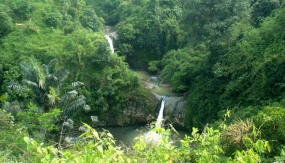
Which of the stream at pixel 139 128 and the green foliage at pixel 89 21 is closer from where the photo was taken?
the stream at pixel 139 128

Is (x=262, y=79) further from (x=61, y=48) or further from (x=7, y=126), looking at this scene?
(x=61, y=48)

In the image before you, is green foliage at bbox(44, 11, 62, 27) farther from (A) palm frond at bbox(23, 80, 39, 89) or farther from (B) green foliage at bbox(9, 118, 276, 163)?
(B) green foliage at bbox(9, 118, 276, 163)

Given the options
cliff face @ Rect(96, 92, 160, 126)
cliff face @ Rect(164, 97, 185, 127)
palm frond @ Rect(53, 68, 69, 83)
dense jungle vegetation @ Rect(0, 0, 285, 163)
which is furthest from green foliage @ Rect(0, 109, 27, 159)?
cliff face @ Rect(164, 97, 185, 127)

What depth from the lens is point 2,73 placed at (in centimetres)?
1806

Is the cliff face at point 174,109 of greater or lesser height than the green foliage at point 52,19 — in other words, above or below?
below

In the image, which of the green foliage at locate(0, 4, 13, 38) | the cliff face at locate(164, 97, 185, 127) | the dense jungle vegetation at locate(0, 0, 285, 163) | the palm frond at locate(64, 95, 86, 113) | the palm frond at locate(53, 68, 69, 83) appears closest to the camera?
the dense jungle vegetation at locate(0, 0, 285, 163)

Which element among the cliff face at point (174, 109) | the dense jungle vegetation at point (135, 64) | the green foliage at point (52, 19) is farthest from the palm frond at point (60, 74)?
the green foliage at point (52, 19)

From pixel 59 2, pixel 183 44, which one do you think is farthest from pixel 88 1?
pixel 183 44

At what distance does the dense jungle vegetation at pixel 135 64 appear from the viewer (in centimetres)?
1218

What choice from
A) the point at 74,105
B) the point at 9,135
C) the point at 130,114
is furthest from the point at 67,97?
the point at 130,114

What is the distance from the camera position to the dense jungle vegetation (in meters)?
12.2

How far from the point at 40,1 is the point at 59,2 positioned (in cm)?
149

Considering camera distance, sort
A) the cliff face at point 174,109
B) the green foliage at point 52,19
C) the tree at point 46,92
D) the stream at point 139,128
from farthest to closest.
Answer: the green foliage at point 52,19 → the cliff face at point 174,109 → the stream at point 139,128 → the tree at point 46,92

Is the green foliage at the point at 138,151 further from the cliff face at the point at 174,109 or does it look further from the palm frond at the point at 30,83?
the cliff face at the point at 174,109
